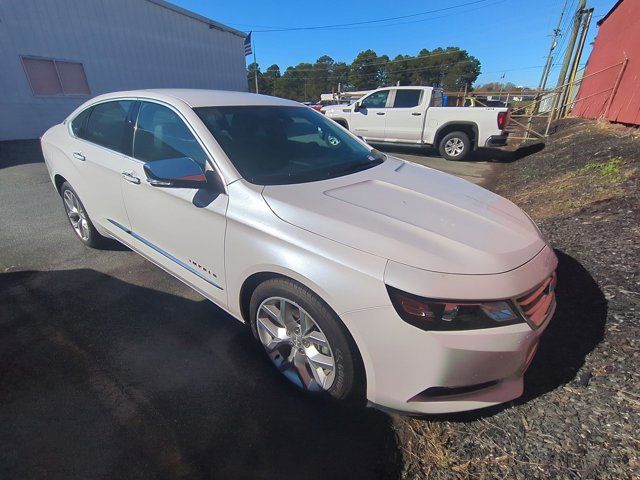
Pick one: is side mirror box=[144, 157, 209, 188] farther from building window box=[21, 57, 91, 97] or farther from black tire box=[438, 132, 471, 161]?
building window box=[21, 57, 91, 97]

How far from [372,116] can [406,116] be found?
1049mm

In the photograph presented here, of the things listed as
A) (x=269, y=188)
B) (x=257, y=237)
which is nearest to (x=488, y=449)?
(x=257, y=237)

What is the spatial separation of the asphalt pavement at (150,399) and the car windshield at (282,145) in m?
1.22

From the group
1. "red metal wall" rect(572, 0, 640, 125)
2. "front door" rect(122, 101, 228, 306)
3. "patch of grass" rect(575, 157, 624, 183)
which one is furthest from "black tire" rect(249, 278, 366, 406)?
"red metal wall" rect(572, 0, 640, 125)

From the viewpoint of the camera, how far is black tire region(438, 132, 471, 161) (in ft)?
29.6

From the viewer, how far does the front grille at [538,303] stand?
1555 millimetres

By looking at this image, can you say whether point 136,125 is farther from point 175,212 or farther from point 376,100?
point 376,100

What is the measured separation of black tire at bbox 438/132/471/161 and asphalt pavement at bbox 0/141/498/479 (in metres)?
8.38

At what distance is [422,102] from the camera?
30.5 ft

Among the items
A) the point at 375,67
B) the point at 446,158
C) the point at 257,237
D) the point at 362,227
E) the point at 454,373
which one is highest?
the point at 375,67

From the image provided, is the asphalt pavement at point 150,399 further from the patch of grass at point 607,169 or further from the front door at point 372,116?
the front door at point 372,116

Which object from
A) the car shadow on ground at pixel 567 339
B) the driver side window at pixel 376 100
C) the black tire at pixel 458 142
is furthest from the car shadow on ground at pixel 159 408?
the driver side window at pixel 376 100

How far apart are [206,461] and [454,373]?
1252mm

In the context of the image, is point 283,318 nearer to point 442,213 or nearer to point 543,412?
point 442,213
